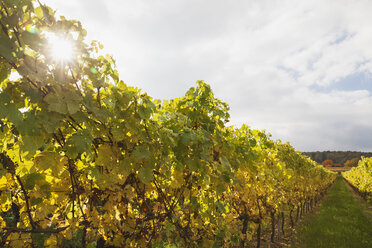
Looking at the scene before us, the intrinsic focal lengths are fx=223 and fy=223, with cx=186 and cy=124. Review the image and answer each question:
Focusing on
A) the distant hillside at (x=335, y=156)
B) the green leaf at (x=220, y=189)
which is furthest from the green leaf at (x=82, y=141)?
the distant hillside at (x=335, y=156)

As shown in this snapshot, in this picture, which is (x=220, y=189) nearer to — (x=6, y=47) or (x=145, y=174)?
(x=145, y=174)

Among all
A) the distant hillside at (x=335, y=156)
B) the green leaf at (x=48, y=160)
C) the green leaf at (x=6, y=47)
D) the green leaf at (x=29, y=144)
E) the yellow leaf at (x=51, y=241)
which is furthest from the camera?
the distant hillside at (x=335, y=156)

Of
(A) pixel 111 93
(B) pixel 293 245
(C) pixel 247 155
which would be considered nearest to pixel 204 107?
(C) pixel 247 155

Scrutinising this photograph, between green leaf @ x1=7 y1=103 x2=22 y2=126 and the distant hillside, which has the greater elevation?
the distant hillside

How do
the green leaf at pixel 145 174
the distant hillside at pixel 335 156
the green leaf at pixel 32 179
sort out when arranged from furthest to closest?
1. the distant hillside at pixel 335 156
2. the green leaf at pixel 145 174
3. the green leaf at pixel 32 179

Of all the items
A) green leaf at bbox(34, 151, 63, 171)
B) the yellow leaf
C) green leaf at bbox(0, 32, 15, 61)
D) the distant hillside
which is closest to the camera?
green leaf at bbox(0, 32, 15, 61)

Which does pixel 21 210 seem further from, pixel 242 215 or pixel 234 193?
pixel 242 215

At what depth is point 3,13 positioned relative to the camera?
1.10 m

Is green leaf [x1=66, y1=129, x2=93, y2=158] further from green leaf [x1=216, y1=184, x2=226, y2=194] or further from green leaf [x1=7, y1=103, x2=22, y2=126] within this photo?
green leaf [x1=216, y1=184, x2=226, y2=194]

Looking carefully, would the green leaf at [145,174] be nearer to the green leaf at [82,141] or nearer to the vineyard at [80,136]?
the vineyard at [80,136]

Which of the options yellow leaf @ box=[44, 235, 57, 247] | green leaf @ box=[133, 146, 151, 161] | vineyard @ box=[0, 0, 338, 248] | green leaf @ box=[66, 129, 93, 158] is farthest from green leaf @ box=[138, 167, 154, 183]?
yellow leaf @ box=[44, 235, 57, 247]

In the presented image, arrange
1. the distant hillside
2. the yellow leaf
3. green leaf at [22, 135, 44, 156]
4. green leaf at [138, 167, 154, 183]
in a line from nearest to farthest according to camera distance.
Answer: green leaf at [22, 135, 44, 156] → green leaf at [138, 167, 154, 183] → the yellow leaf → the distant hillside

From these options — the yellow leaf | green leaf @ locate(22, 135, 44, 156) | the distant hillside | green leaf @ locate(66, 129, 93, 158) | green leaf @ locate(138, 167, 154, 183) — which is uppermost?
the distant hillside

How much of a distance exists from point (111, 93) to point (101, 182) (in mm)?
732
